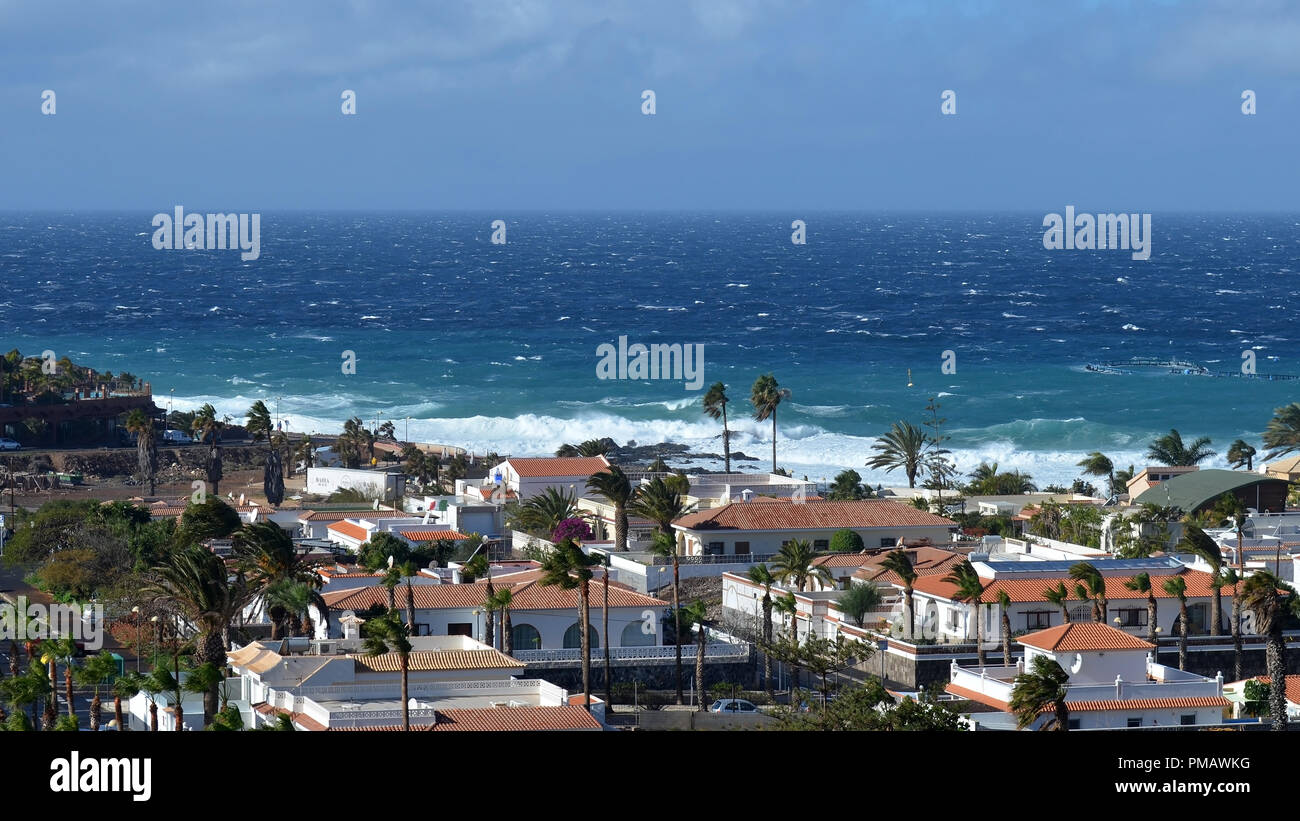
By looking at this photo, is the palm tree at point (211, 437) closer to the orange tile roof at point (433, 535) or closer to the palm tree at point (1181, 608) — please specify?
the orange tile roof at point (433, 535)

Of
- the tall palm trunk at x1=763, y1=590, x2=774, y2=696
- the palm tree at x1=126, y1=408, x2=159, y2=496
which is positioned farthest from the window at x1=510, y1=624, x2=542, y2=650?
the palm tree at x1=126, y1=408, x2=159, y2=496

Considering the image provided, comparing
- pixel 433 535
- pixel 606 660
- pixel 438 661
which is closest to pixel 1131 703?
pixel 606 660

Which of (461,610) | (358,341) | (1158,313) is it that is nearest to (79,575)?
(461,610)

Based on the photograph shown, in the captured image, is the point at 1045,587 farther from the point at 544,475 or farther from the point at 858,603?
the point at 544,475

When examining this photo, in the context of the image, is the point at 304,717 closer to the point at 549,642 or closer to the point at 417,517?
the point at 549,642

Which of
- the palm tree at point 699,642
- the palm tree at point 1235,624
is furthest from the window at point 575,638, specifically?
the palm tree at point 1235,624

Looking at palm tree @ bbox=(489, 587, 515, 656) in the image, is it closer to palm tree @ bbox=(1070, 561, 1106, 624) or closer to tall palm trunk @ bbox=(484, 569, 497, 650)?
tall palm trunk @ bbox=(484, 569, 497, 650)

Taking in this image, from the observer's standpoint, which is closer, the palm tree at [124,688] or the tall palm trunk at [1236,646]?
the palm tree at [124,688]
